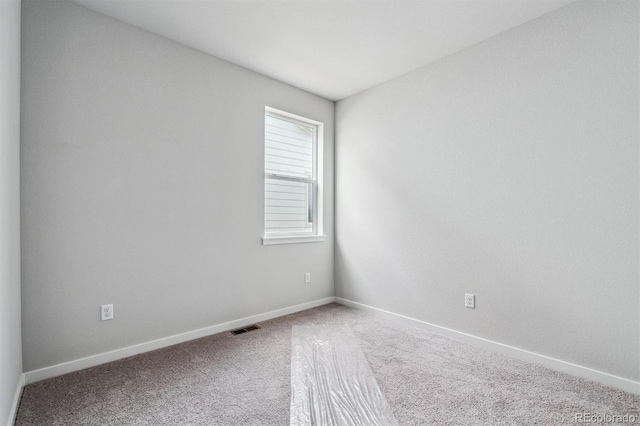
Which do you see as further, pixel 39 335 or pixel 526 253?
pixel 526 253

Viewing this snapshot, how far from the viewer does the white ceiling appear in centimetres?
225

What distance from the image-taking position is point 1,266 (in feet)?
4.69

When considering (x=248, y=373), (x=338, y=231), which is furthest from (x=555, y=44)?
(x=248, y=373)

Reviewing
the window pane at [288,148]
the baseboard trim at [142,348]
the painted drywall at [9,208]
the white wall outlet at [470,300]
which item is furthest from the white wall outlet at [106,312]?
the white wall outlet at [470,300]

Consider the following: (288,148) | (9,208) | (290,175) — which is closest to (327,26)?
(288,148)

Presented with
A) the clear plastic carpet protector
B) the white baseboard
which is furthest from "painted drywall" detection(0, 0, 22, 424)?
the clear plastic carpet protector

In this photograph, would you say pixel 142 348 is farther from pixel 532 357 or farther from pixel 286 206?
pixel 532 357

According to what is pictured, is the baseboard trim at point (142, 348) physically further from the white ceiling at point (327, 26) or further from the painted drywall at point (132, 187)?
the white ceiling at point (327, 26)

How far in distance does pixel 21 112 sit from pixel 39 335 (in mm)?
1450

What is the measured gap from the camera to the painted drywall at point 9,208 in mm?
1461

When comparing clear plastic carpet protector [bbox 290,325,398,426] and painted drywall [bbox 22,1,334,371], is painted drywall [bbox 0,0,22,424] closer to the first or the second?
painted drywall [bbox 22,1,334,371]

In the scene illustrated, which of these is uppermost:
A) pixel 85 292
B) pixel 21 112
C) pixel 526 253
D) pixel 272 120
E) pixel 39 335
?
pixel 272 120

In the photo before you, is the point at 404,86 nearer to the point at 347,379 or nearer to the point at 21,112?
the point at 347,379

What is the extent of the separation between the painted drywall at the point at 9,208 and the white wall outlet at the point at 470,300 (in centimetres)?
305
